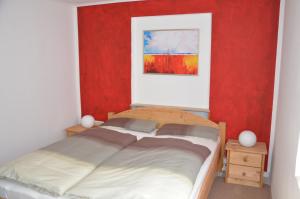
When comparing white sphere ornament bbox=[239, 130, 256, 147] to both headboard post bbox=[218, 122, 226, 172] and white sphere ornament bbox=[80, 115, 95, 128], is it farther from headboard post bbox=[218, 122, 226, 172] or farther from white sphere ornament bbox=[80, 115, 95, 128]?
white sphere ornament bbox=[80, 115, 95, 128]

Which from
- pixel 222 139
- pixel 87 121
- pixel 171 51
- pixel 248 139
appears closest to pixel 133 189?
pixel 248 139

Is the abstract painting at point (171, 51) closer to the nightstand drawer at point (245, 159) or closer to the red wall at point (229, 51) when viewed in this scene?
the red wall at point (229, 51)

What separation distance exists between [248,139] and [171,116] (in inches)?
39.6

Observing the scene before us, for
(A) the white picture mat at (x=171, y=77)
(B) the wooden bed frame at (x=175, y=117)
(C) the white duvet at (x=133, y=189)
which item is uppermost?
(A) the white picture mat at (x=171, y=77)

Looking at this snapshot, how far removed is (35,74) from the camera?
10.9 ft

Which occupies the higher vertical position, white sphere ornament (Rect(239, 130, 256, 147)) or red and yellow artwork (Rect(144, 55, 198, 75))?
red and yellow artwork (Rect(144, 55, 198, 75))

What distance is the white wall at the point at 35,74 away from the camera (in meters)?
2.96

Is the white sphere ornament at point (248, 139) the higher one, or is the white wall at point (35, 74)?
the white wall at point (35, 74)

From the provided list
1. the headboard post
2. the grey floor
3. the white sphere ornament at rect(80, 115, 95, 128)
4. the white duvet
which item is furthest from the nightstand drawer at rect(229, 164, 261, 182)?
the white sphere ornament at rect(80, 115, 95, 128)

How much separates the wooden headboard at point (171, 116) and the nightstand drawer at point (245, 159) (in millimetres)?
280

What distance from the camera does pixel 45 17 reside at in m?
3.42

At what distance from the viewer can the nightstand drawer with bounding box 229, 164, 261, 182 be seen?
2.92m

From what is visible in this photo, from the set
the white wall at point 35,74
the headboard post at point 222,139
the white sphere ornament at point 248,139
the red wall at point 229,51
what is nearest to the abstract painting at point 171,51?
the red wall at point 229,51

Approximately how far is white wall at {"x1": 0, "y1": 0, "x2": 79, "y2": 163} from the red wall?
56 centimetres
